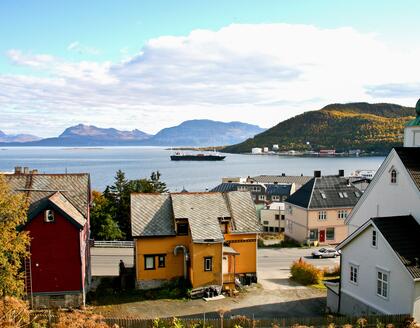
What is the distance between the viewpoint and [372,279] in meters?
25.3

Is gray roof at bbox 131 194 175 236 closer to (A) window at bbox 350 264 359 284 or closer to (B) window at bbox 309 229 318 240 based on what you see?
(A) window at bbox 350 264 359 284

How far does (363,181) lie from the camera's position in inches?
2958

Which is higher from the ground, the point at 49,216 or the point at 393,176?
the point at 393,176

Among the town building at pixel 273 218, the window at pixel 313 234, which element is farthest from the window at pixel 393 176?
the town building at pixel 273 218

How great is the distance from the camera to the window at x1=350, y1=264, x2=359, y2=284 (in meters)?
26.8

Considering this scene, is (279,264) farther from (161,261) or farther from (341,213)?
(341,213)

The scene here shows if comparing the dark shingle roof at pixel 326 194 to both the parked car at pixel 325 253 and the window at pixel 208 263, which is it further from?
the window at pixel 208 263

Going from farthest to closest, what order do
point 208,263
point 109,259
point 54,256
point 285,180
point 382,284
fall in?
point 285,180
point 109,259
point 208,263
point 54,256
point 382,284

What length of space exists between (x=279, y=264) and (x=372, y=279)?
2081 centimetres

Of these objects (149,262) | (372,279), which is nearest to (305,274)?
(372,279)

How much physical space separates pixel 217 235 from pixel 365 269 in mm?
12163

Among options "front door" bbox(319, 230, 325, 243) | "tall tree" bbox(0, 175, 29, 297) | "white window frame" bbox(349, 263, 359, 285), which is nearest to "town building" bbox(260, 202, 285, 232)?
"front door" bbox(319, 230, 325, 243)

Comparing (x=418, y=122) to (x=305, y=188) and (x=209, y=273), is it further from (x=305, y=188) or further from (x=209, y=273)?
(x=305, y=188)

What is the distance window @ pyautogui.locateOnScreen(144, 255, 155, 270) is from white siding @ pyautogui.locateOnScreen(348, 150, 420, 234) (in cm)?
1775
